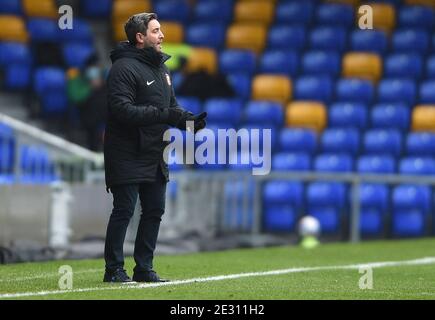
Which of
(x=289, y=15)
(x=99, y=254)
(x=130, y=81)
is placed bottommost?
(x=99, y=254)

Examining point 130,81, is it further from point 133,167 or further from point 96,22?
point 96,22

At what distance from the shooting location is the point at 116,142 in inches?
338

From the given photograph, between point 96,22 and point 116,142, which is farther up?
point 96,22

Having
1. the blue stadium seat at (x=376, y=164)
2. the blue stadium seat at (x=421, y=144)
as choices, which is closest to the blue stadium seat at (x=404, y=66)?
the blue stadium seat at (x=421, y=144)

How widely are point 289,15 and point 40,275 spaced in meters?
13.3

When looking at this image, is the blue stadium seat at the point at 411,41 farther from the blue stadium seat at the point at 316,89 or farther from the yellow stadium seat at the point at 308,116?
the yellow stadium seat at the point at 308,116

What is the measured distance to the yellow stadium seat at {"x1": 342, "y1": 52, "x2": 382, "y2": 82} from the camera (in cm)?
2075

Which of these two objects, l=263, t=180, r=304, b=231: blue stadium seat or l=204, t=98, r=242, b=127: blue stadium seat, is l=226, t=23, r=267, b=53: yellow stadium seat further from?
l=263, t=180, r=304, b=231: blue stadium seat

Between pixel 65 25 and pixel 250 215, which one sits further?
pixel 65 25

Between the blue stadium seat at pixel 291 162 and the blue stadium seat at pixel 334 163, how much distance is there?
19 centimetres

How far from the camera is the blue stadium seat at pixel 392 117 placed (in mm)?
19453

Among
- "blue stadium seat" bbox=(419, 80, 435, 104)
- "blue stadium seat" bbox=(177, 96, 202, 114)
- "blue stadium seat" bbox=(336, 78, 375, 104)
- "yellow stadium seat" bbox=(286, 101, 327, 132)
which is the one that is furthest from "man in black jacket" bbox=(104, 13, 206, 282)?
"blue stadium seat" bbox=(336, 78, 375, 104)

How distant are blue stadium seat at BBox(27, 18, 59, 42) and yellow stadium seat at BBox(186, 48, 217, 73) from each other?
2375 millimetres

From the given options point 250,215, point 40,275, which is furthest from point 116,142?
point 250,215
